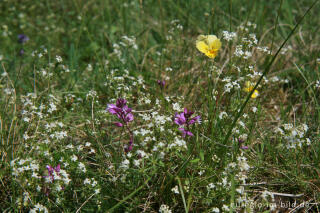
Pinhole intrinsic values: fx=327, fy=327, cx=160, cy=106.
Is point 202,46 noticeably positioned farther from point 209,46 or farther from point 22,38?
point 22,38

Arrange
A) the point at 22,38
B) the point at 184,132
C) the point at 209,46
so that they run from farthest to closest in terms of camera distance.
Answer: the point at 22,38, the point at 209,46, the point at 184,132

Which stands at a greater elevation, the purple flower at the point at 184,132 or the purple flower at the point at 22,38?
the purple flower at the point at 184,132

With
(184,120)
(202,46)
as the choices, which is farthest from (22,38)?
(184,120)

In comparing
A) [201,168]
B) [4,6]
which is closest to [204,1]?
[201,168]

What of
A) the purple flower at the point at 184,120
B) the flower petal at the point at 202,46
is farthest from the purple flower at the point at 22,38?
the purple flower at the point at 184,120

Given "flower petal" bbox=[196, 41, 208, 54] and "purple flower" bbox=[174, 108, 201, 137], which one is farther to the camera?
"flower petal" bbox=[196, 41, 208, 54]

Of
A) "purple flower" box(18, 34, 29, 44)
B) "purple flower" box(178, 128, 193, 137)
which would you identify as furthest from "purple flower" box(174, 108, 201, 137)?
"purple flower" box(18, 34, 29, 44)

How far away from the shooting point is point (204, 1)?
4.21 meters

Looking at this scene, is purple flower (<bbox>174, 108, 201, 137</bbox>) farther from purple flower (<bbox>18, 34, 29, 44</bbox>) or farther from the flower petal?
purple flower (<bbox>18, 34, 29, 44</bbox>)

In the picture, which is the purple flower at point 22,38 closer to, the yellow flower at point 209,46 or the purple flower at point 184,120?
the yellow flower at point 209,46

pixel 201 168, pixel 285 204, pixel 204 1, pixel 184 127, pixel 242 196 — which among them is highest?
pixel 204 1

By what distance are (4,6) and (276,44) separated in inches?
165

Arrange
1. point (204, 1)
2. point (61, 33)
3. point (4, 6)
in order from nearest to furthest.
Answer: point (204, 1) < point (61, 33) < point (4, 6)

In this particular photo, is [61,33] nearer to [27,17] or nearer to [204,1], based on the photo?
[27,17]
